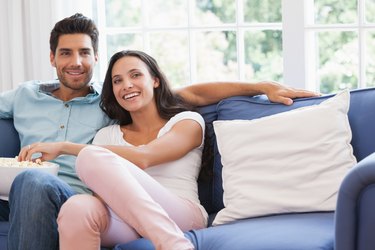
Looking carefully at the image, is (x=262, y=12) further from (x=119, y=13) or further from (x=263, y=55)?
(x=119, y=13)

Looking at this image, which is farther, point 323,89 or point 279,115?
point 323,89

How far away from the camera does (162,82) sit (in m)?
3.16

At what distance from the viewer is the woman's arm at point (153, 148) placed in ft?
9.50

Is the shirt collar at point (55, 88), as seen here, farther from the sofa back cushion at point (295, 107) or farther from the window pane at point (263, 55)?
the window pane at point (263, 55)

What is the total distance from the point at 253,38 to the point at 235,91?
267 cm

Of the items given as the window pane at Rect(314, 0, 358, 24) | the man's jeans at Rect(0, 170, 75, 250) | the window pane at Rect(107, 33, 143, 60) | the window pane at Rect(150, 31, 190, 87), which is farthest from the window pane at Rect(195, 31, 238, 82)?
the man's jeans at Rect(0, 170, 75, 250)

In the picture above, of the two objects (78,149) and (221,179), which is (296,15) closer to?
(221,179)

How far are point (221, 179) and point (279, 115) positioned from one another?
1.10 ft

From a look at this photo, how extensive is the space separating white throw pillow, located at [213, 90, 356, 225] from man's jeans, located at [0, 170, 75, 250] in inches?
21.9

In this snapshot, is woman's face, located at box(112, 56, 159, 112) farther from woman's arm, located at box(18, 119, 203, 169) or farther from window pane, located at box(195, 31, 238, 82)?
window pane, located at box(195, 31, 238, 82)

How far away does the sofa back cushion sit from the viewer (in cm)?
278

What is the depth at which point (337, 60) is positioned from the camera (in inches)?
186

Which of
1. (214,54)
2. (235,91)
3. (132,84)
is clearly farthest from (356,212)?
(214,54)

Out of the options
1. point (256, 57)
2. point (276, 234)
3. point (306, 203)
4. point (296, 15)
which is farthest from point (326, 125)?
point (256, 57)
